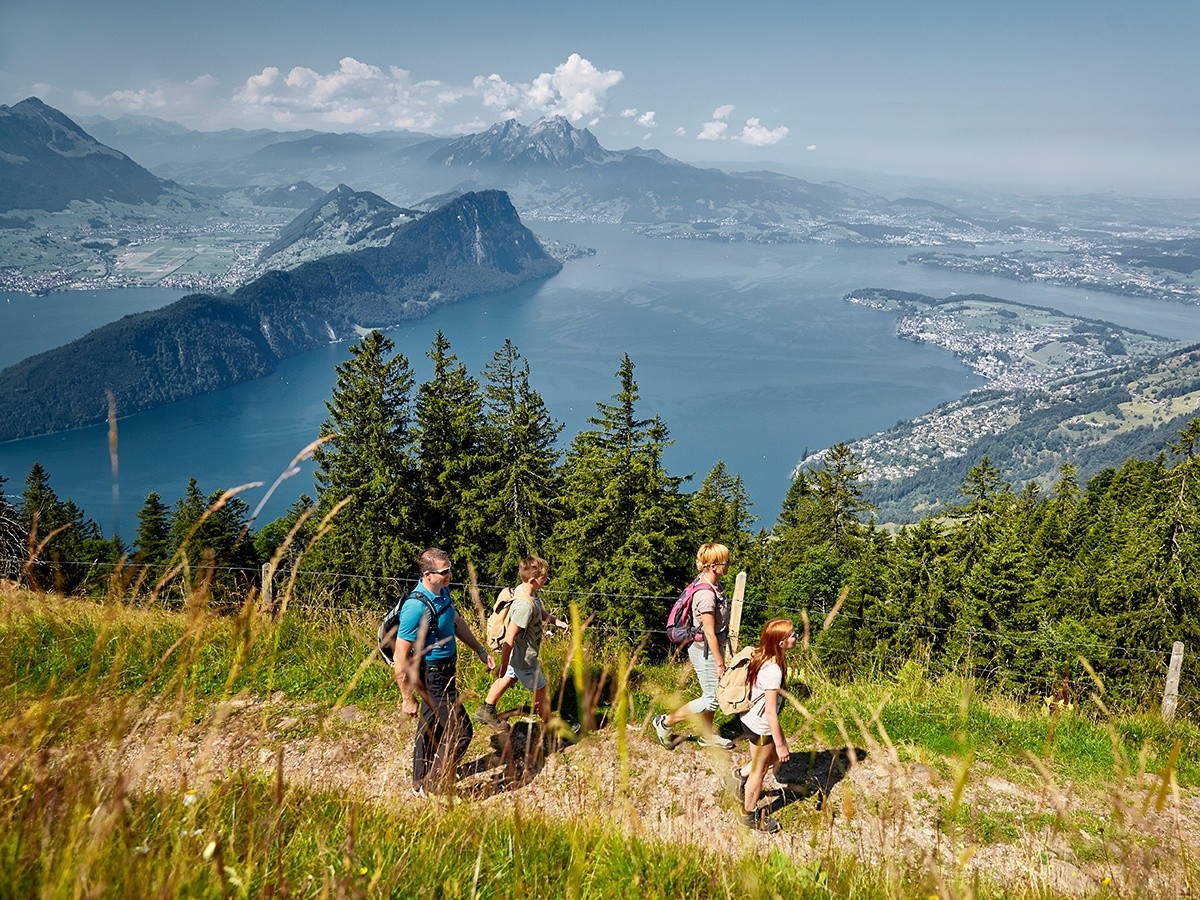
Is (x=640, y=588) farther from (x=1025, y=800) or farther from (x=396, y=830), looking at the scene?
(x=396, y=830)

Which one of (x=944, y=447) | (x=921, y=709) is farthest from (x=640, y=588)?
(x=944, y=447)

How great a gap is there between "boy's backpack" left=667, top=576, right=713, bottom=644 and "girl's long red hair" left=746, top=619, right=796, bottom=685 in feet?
2.77

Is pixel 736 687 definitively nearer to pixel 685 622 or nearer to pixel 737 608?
pixel 685 622

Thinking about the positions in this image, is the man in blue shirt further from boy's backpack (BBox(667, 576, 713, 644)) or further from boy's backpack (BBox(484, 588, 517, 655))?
boy's backpack (BBox(667, 576, 713, 644))

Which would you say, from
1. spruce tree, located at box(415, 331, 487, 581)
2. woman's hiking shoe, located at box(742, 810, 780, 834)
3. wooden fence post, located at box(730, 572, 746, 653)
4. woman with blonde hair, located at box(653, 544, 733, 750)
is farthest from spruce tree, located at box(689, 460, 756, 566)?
woman's hiking shoe, located at box(742, 810, 780, 834)

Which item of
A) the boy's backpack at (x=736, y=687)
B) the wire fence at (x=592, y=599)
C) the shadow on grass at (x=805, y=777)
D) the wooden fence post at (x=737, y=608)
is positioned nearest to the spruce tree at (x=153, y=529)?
the wire fence at (x=592, y=599)

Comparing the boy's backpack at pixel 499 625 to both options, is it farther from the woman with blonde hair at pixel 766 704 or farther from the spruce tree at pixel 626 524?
the spruce tree at pixel 626 524

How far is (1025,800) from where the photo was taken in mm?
5238

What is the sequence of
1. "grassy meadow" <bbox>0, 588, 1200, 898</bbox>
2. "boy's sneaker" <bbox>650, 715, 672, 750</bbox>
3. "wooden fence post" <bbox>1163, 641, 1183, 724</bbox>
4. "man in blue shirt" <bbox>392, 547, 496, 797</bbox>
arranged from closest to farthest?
"grassy meadow" <bbox>0, 588, 1200, 898</bbox>, "man in blue shirt" <bbox>392, 547, 496, 797</bbox>, "boy's sneaker" <bbox>650, 715, 672, 750</bbox>, "wooden fence post" <bbox>1163, 641, 1183, 724</bbox>

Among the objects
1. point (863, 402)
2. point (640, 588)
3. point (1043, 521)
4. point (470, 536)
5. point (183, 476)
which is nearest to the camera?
point (640, 588)

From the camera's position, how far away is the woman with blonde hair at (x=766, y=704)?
434 centimetres

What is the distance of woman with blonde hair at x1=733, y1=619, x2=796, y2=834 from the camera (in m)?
4.34

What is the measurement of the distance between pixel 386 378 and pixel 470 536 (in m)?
6.72

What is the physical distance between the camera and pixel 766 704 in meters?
4.43
